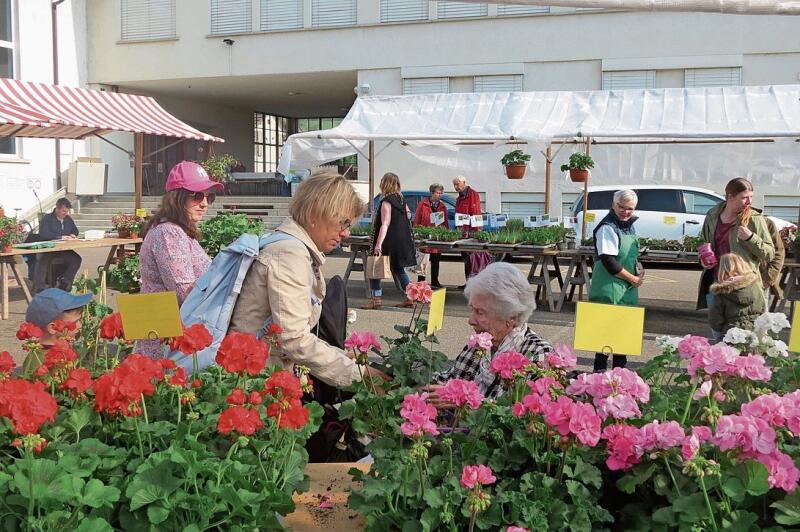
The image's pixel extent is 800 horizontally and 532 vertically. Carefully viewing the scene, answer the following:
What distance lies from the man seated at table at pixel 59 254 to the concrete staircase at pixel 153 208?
9800 millimetres

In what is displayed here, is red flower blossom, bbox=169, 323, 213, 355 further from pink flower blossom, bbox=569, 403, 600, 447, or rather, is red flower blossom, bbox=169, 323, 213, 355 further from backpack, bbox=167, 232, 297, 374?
pink flower blossom, bbox=569, 403, 600, 447

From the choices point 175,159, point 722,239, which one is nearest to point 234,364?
point 722,239

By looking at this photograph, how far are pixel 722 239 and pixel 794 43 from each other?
44.2ft

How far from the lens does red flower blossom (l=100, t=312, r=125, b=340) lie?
7.69 ft

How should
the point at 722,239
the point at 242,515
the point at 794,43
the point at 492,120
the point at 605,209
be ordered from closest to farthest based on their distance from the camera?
the point at 242,515, the point at 722,239, the point at 492,120, the point at 605,209, the point at 794,43

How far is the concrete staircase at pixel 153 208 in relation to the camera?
816 inches

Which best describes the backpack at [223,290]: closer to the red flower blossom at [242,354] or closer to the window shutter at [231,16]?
the red flower blossom at [242,354]

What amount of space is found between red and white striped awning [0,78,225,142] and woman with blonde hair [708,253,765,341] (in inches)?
298

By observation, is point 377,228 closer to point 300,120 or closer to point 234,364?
point 234,364

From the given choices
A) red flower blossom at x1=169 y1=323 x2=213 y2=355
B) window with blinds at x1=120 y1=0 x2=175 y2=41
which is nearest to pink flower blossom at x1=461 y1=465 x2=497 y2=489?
red flower blossom at x1=169 y1=323 x2=213 y2=355


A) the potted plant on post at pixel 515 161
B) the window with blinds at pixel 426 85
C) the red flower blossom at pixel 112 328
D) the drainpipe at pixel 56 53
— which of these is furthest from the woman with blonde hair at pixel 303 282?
the drainpipe at pixel 56 53

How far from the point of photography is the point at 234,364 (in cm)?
184

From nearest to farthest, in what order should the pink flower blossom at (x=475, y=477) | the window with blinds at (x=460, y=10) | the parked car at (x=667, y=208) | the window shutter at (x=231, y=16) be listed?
1. the pink flower blossom at (x=475, y=477)
2. the parked car at (x=667, y=208)
3. the window with blinds at (x=460, y=10)
4. the window shutter at (x=231, y=16)

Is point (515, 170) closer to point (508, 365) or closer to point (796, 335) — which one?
point (796, 335)
